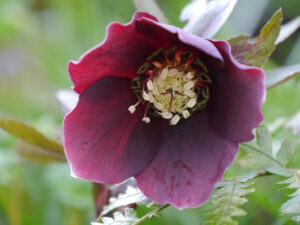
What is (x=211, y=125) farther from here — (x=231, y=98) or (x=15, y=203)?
(x=15, y=203)

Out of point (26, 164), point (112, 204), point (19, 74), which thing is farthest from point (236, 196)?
point (19, 74)

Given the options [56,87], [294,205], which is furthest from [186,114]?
[56,87]

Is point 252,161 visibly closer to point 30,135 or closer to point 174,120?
point 174,120

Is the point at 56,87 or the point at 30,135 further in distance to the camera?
the point at 56,87

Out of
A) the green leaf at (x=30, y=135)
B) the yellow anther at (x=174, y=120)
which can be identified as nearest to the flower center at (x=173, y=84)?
the yellow anther at (x=174, y=120)

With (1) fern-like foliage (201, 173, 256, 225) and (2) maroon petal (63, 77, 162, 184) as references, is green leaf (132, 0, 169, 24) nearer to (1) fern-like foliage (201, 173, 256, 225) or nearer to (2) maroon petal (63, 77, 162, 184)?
(2) maroon petal (63, 77, 162, 184)

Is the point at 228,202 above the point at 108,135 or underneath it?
underneath

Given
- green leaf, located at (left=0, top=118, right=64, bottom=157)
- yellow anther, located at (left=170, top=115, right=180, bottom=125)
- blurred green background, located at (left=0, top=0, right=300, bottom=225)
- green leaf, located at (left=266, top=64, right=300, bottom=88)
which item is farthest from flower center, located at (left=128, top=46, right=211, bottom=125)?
blurred green background, located at (left=0, top=0, right=300, bottom=225)
